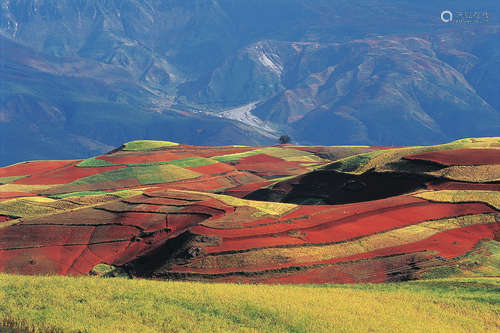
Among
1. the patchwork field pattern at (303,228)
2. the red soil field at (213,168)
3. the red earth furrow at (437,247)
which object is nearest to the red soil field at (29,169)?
the red soil field at (213,168)

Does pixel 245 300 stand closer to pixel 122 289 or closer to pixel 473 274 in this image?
pixel 122 289

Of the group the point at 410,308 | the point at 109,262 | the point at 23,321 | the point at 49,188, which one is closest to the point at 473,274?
the point at 410,308

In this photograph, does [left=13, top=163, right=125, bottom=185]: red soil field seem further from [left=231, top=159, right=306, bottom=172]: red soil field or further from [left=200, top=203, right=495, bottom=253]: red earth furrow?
[left=200, top=203, right=495, bottom=253]: red earth furrow

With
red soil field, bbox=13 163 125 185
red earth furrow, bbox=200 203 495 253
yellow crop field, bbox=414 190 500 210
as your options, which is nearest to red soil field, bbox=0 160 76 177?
red soil field, bbox=13 163 125 185

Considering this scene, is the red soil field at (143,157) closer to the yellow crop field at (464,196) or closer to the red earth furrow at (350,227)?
the yellow crop field at (464,196)

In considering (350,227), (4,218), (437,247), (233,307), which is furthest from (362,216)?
(4,218)

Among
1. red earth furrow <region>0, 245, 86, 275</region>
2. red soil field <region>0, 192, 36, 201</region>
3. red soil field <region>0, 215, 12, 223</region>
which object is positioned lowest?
red earth furrow <region>0, 245, 86, 275</region>
